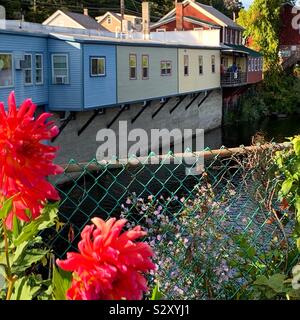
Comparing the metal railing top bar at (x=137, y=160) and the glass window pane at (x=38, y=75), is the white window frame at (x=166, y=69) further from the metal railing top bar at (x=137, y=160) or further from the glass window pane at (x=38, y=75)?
the metal railing top bar at (x=137, y=160)

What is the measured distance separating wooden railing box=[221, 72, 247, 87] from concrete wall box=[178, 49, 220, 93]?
73 cm

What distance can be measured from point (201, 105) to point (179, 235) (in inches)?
1204

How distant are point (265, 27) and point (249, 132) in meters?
13.5

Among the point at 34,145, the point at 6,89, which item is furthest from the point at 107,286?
the point at 6,89

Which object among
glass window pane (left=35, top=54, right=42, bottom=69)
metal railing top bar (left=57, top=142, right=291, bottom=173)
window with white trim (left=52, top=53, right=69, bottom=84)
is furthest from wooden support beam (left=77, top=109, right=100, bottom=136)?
metal railing top bar (left=57, top=142, right=291, bottom=173)

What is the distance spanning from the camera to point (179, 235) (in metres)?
3.97

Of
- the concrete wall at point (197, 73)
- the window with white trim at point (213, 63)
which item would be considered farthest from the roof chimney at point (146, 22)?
the window with white trim at point (213, 63)

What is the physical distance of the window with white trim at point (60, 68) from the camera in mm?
20250

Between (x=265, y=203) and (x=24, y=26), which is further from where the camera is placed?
(x=24, y=26)

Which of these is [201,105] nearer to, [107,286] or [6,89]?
[6,89]

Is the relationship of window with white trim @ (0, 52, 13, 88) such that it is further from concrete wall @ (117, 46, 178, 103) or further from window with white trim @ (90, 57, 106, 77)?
concrete wall @ (117, 46, 178, 103)

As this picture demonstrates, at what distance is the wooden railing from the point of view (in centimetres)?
3634

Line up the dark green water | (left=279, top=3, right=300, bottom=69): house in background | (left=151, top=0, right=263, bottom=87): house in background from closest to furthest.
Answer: the dark green water → (left=151, top=0, right=263, bottom=87): house in background → (left=279, top=3, right=300, bottom=69): house in background

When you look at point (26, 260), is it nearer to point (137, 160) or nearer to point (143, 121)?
point (137, 160)
